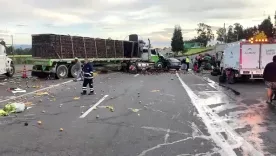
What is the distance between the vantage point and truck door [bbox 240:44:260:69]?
2077 cm

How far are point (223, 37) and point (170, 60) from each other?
98.1 m

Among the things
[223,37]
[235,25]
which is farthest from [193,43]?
[235,25]

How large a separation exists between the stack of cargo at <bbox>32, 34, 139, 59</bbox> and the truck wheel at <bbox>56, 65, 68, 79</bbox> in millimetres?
733

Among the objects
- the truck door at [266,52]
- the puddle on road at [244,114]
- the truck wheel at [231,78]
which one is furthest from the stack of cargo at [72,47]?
the puddle on road at [244,114]

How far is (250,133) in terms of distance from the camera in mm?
7977

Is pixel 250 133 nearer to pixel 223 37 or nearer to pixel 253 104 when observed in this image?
pixel 253 104

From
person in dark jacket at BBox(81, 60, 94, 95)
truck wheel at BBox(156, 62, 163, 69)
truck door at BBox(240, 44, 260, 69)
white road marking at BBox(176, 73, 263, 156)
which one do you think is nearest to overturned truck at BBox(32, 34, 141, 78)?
truck wheel at BBox(156, 62, 163, 69)

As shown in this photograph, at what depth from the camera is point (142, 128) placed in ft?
28.2

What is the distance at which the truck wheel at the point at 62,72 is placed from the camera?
26984mm

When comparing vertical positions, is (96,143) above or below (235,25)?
below

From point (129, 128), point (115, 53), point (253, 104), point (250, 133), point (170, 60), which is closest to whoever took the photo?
point (250, 133)

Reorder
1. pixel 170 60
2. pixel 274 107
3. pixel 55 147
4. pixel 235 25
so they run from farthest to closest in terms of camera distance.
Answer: pixel 235 25 → pixel 170 60 → pixel 274 107 → pixel 55 147

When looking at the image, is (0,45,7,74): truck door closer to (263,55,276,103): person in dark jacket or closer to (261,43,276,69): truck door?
(261,43,276,69): truck door

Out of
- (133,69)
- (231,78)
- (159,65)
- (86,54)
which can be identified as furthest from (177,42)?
(231,78)
